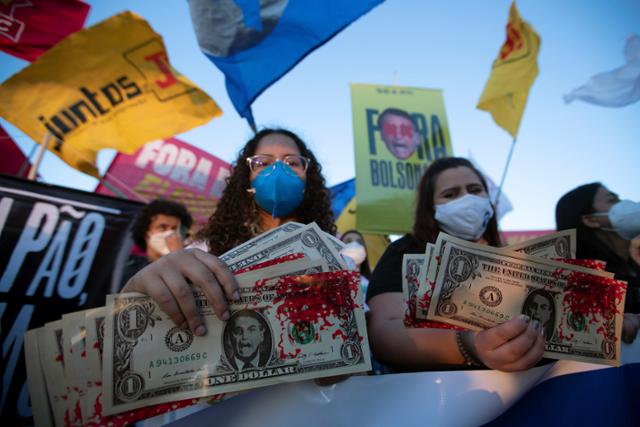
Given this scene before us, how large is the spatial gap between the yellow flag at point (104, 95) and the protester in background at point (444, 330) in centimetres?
367

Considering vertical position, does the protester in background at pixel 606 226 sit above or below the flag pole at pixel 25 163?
below

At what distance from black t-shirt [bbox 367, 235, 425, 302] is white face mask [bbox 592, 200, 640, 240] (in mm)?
1202

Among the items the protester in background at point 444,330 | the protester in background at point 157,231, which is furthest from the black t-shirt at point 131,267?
the protester in background at point 444,330

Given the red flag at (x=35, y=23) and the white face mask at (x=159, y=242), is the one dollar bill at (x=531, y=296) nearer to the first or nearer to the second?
Result: the white face mask at (x=159, y=242)

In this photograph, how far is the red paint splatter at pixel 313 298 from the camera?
0.91 metres

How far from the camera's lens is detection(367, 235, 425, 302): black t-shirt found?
151cm

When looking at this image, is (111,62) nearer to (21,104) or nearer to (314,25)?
(21,104)

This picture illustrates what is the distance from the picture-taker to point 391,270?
5.17ft

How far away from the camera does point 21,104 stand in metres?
4.03

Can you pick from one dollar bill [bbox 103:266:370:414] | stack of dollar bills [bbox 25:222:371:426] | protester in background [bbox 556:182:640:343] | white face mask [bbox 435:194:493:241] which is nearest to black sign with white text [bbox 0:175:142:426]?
stack of dollar bills [bbox 25:222:371:426]

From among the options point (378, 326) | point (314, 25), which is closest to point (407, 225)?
point (314, 25)

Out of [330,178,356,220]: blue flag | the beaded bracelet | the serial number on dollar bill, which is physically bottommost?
the beaded bracelet

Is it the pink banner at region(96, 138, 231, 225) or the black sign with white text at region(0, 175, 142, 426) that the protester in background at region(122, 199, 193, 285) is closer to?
the black sign with white text at region(0, 175, 142, 426)

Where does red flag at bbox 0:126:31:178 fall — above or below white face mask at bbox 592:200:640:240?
above
